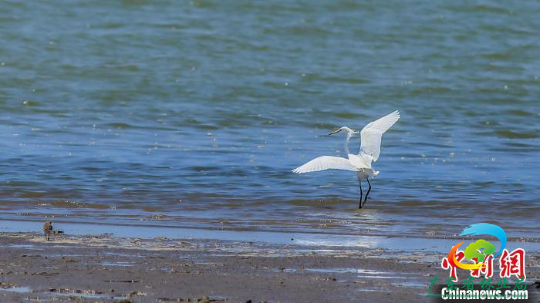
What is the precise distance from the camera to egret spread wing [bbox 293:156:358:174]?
29.6ft

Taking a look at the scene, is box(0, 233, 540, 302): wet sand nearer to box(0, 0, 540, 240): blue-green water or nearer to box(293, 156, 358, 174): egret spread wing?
box(0, 0, 540, 240): blue-green water

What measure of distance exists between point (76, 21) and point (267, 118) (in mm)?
8754

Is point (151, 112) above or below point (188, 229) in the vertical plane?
below

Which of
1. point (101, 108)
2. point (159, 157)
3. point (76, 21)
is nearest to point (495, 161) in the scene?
point (159, 157)

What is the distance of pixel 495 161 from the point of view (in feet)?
40.0

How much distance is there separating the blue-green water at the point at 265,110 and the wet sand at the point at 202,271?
1.32 m

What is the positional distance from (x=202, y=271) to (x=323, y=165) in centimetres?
342

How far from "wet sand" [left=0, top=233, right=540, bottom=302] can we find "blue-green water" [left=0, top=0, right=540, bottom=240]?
1.32 metres

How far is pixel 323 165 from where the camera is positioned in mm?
9109

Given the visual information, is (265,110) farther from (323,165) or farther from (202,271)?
(202,271)

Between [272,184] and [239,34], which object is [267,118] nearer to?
[272,184]

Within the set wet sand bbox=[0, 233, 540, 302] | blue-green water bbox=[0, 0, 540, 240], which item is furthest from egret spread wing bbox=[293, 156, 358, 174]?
wet sand bbox=[0, 233, 540, 302]

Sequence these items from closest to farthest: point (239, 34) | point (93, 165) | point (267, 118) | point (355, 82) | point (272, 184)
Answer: point (272, 184) < point (93, 165) < point (267, 118) < point (355, 82) < point (239, 34)

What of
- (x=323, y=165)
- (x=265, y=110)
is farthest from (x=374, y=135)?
(x=265, y=110)
